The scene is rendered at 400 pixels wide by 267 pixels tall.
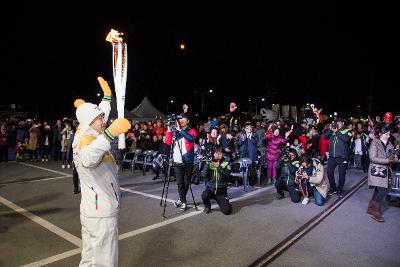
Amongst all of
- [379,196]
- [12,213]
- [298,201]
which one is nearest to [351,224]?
[379,196]

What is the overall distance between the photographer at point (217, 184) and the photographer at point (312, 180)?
2101 millimetres

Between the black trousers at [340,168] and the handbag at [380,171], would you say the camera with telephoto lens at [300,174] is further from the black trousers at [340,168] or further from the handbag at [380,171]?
the handbag at [380,171]

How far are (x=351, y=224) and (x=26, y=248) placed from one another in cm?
567

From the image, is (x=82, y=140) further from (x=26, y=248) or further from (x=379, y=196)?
(x=379, y=196)

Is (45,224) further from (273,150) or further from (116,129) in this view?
(273,150)

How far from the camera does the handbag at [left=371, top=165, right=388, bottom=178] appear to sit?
6.63 meters

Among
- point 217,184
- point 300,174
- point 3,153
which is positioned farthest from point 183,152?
point 3,153

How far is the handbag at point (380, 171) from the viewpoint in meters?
6.63

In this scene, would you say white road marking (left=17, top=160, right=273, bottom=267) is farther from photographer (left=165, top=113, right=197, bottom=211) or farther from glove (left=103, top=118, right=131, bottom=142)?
glove (left=103, top=118, right=131, bottom=142)

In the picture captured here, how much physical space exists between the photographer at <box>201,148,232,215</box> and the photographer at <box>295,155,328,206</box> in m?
2.10

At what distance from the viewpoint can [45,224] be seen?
6.13 metres

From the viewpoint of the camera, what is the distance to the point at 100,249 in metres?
3.10

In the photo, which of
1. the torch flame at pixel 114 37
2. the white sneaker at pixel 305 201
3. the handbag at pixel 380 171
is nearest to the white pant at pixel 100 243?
the handbag at pixel 380 171

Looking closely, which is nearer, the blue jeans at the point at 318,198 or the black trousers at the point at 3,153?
the blue jeans at the point at 318,198
